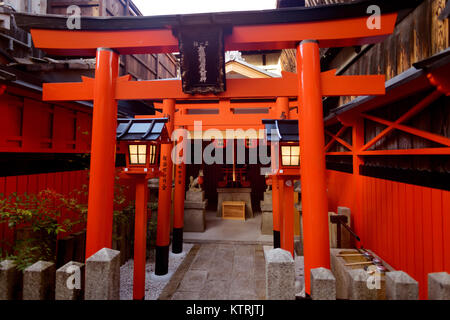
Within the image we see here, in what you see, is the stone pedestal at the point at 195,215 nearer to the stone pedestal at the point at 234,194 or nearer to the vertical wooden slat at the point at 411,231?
the stone pedestal at the point at 234,194

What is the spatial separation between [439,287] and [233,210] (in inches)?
410

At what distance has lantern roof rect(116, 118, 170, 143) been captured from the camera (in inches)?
168

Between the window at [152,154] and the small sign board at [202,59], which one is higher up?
the small sign board at [202,59]

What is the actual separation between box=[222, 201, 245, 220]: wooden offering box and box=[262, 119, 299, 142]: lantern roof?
730 cm

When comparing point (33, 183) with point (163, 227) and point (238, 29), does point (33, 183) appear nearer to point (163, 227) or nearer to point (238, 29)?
point (163, 227)

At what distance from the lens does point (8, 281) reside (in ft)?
5.98

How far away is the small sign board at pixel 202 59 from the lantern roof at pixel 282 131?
5.74 ft

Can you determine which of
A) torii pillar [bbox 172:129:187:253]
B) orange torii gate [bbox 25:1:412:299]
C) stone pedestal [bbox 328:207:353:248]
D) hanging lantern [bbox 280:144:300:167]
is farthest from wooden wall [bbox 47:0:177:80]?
stone pedestal [bbox 328:207:353:248]

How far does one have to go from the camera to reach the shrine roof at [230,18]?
10.4 feet

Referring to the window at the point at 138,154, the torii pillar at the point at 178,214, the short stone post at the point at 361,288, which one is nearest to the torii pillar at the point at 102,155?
the window at the point at 138,154

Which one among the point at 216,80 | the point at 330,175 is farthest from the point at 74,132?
the point at 330,175

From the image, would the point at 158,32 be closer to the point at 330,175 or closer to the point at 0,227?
the point at 0,227

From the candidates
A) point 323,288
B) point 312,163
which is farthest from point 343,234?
point 323,288

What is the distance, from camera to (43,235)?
3.83 meters
